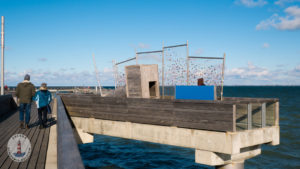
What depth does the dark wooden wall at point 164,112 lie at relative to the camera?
306 inches

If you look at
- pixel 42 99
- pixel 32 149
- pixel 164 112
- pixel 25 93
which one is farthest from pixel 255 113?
pixel 25 93

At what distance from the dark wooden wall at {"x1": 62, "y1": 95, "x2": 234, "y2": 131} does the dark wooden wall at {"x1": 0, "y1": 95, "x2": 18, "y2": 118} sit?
6.11 m

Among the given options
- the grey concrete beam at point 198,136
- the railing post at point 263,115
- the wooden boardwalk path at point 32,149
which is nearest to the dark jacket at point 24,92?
the wooden boardwalk path at point 32,149

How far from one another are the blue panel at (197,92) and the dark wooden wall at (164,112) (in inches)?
55.8

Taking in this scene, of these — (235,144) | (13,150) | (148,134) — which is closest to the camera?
(13,150)

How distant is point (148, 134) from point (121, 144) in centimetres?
1037

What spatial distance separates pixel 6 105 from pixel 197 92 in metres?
13.2

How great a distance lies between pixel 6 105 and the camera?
16828mm

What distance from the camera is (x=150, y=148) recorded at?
18.2m

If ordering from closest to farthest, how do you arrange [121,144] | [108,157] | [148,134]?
[148,134], [108,157], [121,144]

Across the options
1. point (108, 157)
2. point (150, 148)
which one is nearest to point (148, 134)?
point (108, 157)

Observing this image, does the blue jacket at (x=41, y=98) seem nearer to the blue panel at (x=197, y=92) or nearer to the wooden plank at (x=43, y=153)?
the wooden plank at (x=43, y=153)

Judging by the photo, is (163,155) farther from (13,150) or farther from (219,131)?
(13,150)

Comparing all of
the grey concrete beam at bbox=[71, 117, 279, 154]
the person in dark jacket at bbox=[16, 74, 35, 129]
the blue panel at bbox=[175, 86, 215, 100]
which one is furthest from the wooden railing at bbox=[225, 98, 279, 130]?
the person in dark jacket at bbox=[16, 74, 35, 129]
